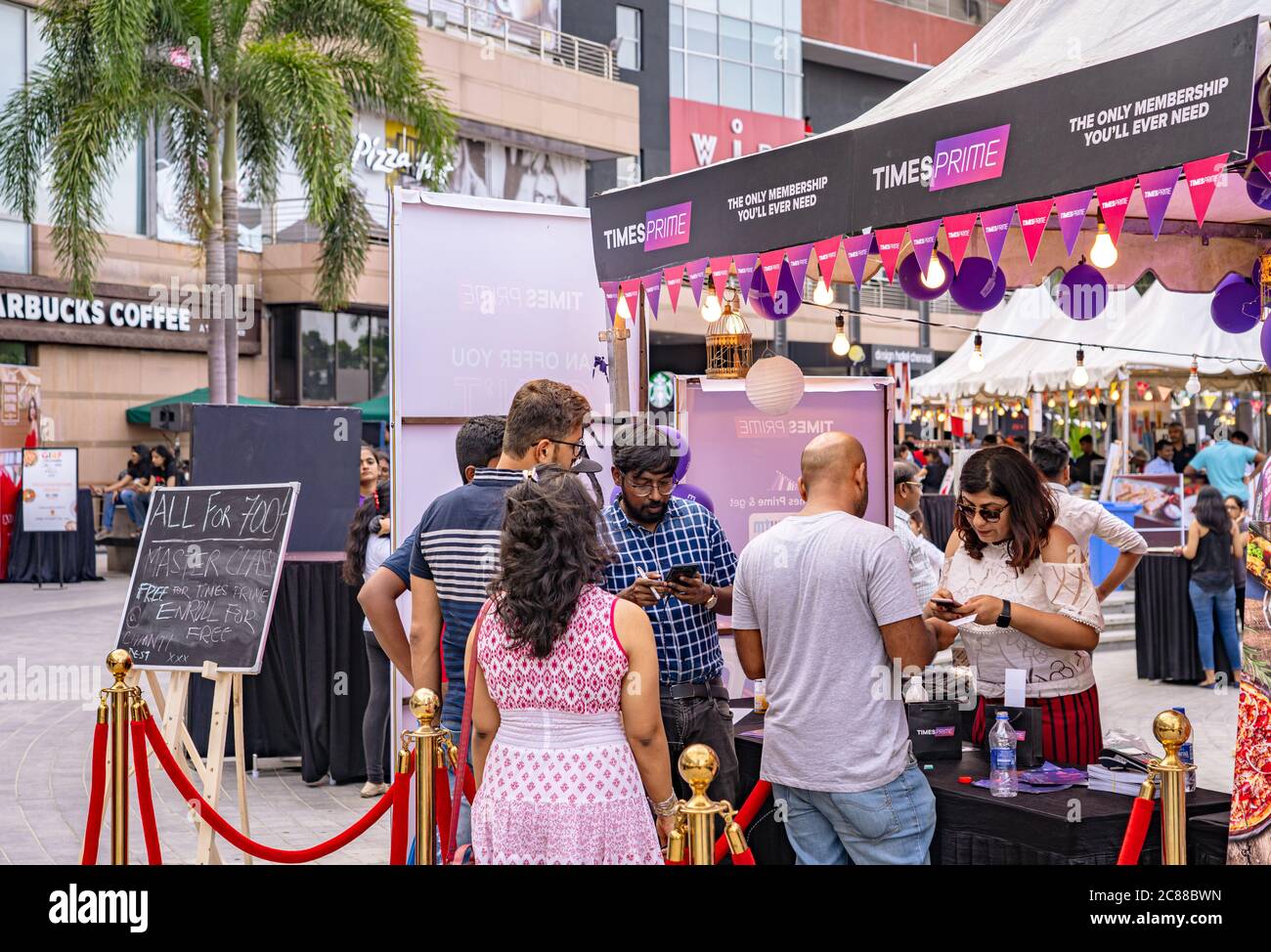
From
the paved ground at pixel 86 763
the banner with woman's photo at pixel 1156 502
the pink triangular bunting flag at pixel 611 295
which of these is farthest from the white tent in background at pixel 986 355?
the pink triangular bunting flag at pixel 611 295

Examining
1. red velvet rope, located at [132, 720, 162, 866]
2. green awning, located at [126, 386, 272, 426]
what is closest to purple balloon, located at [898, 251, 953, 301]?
red velvet rope, located at [132, 720, 162, 866]

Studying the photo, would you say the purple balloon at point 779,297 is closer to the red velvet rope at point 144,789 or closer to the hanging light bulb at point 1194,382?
the red velvet rope at point 144,789

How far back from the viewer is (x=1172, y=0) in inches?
183

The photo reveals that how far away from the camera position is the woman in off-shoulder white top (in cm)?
455

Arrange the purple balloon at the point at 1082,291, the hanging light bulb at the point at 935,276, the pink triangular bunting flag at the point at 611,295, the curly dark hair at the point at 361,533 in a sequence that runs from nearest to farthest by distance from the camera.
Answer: the pink triangular bunting flag at the point at 611,295, the hanging light bulb at the point at 935,276, the curly dark hair at the point at 361,533, the purple balloon at the point at 1082,291

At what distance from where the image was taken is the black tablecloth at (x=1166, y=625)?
37.7 ft

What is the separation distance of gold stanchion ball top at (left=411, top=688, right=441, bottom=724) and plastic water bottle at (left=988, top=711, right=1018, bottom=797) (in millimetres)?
1702

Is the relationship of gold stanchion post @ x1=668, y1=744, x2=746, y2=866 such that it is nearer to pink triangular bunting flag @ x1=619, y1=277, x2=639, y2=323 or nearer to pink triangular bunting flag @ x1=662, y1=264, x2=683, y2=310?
pink triangular bunting flag @ x1=662, y1=264, x2=683, y2=310

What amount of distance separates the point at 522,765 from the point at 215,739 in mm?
2684

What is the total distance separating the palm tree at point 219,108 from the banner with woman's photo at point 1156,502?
417 inches

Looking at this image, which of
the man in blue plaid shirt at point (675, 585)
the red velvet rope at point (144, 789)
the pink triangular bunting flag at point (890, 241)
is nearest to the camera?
the man in blue plaid shirt at point (675, 585)

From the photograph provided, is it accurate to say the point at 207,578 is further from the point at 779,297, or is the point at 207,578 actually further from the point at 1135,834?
the point at 1135,834

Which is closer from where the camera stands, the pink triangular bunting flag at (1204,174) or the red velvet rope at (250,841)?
the pink triangular bunting flag at (1204,174)
